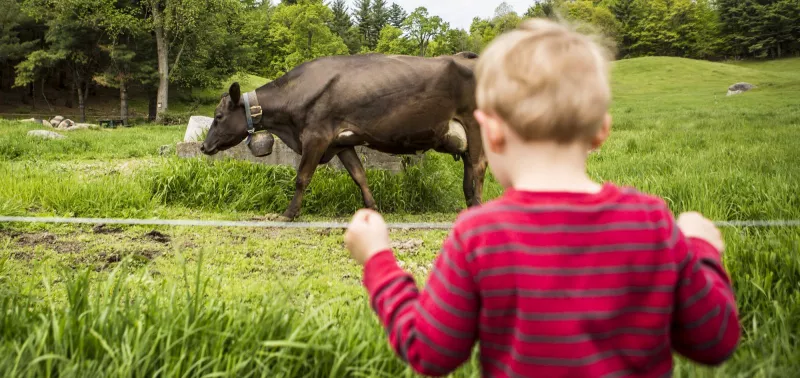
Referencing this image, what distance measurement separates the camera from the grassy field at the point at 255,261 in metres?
1.96

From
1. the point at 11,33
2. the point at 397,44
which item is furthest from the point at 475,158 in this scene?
the point at 397,44

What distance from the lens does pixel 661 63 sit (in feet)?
158

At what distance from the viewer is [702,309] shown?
1.26m

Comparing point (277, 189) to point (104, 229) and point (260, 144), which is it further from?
point (104, 229)

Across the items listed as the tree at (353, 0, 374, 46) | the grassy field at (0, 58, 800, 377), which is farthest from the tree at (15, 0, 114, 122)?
the tree at (353, 0, 374, 46)

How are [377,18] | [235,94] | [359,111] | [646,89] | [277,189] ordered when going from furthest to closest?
[377,18] → [646,89] → [277,189] → [235,94] → [359,111]

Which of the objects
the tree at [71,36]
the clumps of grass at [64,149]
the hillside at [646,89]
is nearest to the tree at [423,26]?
the hillside at [646,89]

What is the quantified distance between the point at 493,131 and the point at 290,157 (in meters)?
6.87

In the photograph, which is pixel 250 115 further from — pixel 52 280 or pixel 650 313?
pixel 650 313

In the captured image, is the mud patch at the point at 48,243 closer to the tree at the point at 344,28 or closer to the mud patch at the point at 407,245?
the mud patch at the point at 407,245

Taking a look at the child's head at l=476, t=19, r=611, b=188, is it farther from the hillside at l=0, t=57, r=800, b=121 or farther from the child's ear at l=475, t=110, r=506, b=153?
the hillside at l=0, t=57, r=800, b=121

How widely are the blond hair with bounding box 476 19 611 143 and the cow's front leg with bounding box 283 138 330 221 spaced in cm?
470

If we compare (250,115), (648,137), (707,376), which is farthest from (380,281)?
(648,137)

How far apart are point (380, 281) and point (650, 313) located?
55 cm
